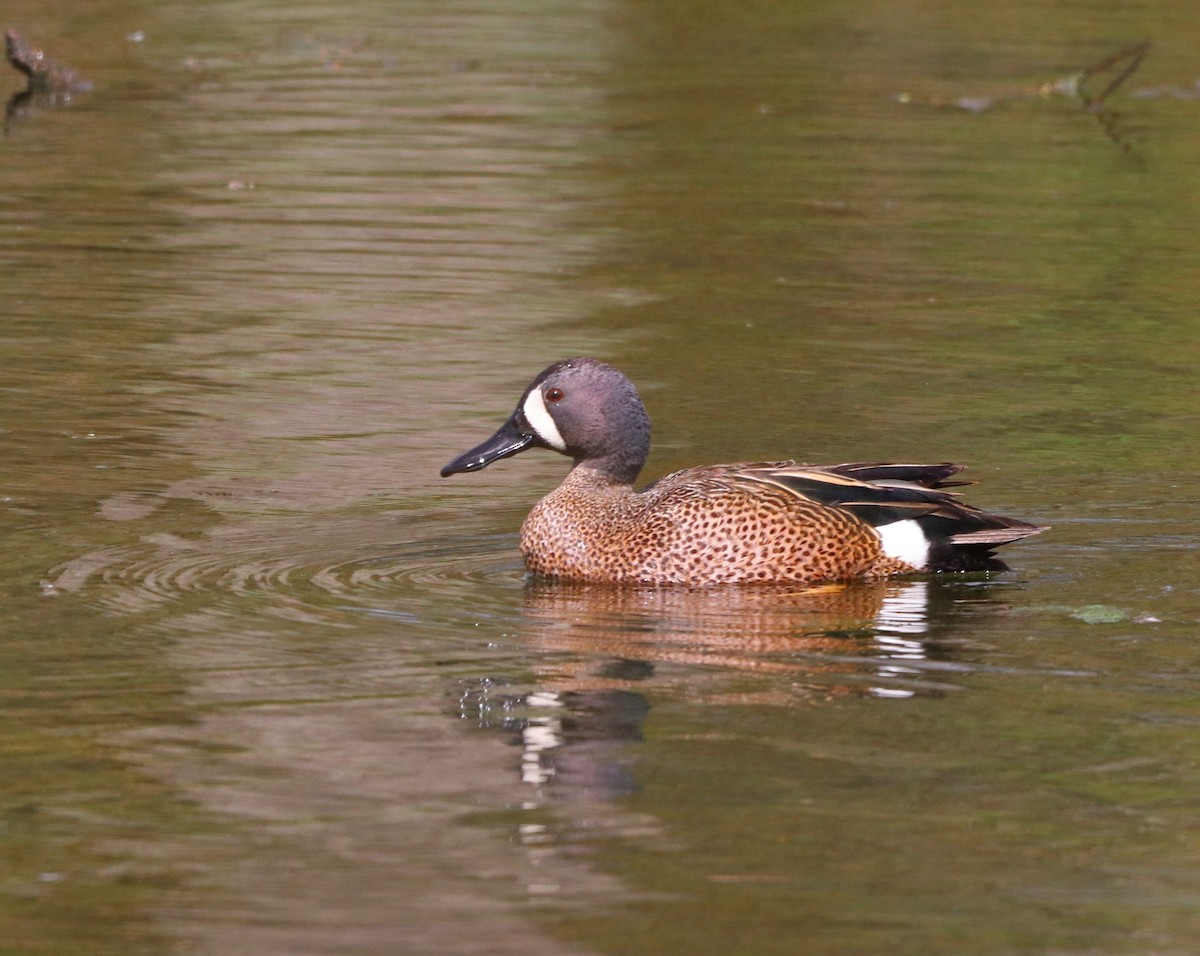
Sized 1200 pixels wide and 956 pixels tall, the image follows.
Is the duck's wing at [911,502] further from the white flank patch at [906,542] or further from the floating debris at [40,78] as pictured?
the floating debris at [40,78]

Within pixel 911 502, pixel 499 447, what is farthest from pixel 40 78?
pixel 911 502

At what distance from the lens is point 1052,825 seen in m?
5.54

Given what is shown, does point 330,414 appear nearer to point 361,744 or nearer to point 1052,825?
point 361,744

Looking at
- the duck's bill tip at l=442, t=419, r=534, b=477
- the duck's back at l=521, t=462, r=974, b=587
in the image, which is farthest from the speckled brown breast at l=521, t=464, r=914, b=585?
the duck's bill tip at l=442, t=419, r=534, b=477

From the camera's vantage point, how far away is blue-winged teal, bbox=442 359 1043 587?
26.9ft

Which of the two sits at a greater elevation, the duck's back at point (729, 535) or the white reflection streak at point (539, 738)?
the duck's back at point (729, 535)

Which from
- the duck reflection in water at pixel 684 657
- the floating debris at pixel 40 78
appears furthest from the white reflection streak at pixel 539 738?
the floating debris at pixel 40 78

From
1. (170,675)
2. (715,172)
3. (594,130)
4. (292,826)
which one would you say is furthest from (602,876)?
(594,130)

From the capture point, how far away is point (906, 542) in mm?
8281

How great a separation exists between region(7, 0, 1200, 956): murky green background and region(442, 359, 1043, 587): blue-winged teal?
156 millimetres

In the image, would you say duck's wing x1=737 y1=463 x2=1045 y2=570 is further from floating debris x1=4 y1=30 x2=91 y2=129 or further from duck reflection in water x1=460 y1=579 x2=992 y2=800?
floating debris x1=4 y1=30 x2=91 y2=129

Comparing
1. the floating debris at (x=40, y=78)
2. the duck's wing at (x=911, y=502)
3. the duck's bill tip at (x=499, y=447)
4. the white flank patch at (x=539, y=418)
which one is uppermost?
the floating debris at (x=40, y=78)

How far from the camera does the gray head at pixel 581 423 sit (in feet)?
28.4

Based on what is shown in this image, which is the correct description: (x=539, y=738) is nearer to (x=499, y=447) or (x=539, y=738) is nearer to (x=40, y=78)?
(x=499, y=447)
